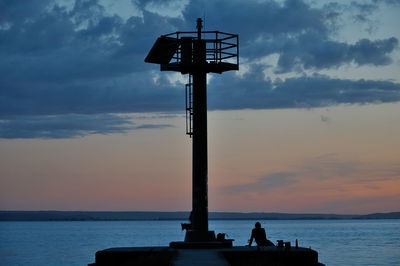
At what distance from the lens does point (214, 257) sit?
69.3 feet

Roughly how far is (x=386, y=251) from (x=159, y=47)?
5708 cm

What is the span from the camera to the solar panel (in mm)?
27828

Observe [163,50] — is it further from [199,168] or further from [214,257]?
[214,257]

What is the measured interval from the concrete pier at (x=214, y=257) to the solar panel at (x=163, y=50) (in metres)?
9.28

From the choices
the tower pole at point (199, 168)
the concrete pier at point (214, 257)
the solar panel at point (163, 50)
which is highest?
the solar panel at point (163, 50)

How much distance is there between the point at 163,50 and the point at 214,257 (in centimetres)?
1079

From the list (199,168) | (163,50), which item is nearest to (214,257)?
(199,168)

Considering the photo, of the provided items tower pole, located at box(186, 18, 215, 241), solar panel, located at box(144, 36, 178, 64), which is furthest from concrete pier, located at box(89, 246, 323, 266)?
solar panel, located at box(144, 36, 178, 64)

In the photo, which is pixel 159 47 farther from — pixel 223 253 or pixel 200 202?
pixel 223 253

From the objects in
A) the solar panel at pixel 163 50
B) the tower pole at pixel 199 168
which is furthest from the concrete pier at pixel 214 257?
the solar panel at pixel 163 50

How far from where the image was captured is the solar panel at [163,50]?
27828 mm

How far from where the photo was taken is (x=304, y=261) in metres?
21.1

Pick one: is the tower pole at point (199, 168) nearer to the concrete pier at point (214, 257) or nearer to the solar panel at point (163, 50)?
the solar panel at point (163, 50)

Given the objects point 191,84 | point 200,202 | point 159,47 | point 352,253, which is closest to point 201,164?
point 200,202
